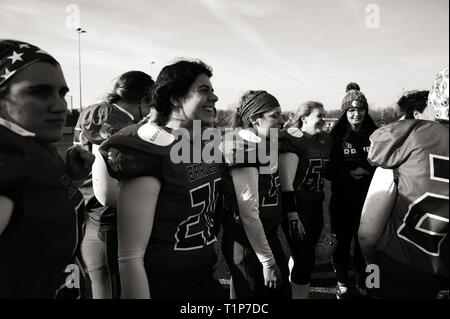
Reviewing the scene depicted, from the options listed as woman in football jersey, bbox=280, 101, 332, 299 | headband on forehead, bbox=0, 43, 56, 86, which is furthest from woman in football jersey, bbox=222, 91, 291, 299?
headband on forehead, bbox=0, 43, 56, 86

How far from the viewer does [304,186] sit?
12.1ft

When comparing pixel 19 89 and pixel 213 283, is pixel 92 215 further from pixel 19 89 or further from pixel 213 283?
pixel 19 89

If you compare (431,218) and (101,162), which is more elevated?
(101,162)

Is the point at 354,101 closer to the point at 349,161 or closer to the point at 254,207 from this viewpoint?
the point at 349,161

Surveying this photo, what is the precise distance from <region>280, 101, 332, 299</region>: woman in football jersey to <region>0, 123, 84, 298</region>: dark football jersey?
7.21 feet

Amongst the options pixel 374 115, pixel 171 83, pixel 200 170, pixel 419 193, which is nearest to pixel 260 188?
pixel 200 170

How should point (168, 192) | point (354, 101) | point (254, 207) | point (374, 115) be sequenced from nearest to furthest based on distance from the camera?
point (168, 192) < point (254, 207) < point (354, 101) < point (374, 115)

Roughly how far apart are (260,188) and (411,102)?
2439mm

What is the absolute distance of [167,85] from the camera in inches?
77.2

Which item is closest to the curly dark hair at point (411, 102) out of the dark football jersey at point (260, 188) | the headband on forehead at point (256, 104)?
the headband on forehead at point (256, 104)

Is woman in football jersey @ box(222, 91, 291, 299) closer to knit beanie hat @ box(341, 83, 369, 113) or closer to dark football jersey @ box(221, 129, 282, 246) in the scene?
dark football jersey @ box(221, 129, 282, 246)

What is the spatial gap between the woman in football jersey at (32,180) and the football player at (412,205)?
1.46m

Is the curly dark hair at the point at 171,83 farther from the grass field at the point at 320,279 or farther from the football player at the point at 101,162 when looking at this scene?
the grass field at the point at 320,279
